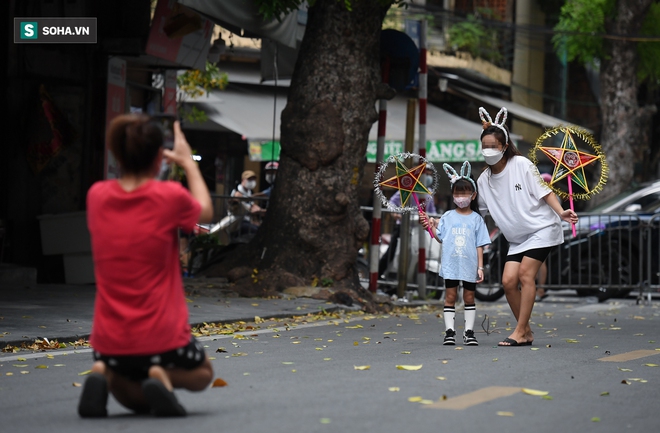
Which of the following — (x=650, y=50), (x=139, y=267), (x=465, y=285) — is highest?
(x=650, y=50)

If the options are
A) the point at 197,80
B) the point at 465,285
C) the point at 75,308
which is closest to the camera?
the point at 465,285

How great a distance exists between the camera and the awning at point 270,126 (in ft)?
69.9

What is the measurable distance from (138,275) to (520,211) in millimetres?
4749

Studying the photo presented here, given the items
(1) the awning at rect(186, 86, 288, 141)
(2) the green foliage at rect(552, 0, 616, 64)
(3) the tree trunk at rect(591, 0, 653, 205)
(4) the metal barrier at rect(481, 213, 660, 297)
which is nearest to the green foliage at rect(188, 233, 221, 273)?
(4) the metal barrier at rect(481, 213, 660, 297)

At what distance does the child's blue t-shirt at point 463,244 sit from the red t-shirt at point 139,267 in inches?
176

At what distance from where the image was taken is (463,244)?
9.23 meters

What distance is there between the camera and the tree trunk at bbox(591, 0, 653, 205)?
2544cm

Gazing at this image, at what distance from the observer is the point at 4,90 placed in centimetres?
1377

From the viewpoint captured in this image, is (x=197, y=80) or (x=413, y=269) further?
(x=197, y=80)

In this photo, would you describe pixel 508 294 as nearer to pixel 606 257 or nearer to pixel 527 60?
pixel 606 257

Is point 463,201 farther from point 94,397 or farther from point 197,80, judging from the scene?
point 197,80

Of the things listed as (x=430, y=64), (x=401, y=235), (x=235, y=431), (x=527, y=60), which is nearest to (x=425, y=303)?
(x=401, y=235)

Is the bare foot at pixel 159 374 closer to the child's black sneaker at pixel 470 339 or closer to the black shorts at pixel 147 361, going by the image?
the black shorts at pixel 147 361

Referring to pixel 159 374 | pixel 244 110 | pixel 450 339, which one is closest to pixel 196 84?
pixel 244 110
